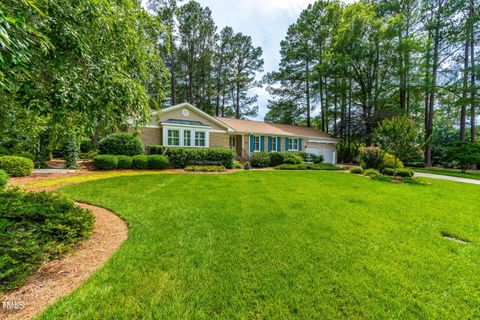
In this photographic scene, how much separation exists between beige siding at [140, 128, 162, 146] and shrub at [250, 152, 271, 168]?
25.2ft

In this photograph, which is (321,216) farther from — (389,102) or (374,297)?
(389,102)

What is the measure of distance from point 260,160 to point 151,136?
8.83 m

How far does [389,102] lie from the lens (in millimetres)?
24594

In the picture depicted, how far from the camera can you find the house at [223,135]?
15.3 meters

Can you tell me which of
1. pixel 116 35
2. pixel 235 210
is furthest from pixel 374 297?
pixel 116 35

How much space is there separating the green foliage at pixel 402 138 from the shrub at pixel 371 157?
9.29ft

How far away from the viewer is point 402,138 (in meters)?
10.8

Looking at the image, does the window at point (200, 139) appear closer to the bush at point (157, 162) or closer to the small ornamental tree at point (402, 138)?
the bush at point (157, 162)

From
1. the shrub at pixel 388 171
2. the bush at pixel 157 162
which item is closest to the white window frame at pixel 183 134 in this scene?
the bush at pixel 157 162

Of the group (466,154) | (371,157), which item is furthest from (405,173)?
(466,154)

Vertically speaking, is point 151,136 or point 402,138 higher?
point 151,136

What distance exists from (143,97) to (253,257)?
309cm

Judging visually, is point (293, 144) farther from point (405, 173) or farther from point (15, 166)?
point (15, 166)

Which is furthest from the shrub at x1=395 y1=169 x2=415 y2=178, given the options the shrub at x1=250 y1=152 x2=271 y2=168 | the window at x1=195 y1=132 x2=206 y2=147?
the window at x1=195 y1=132 x2=206 y2=147
